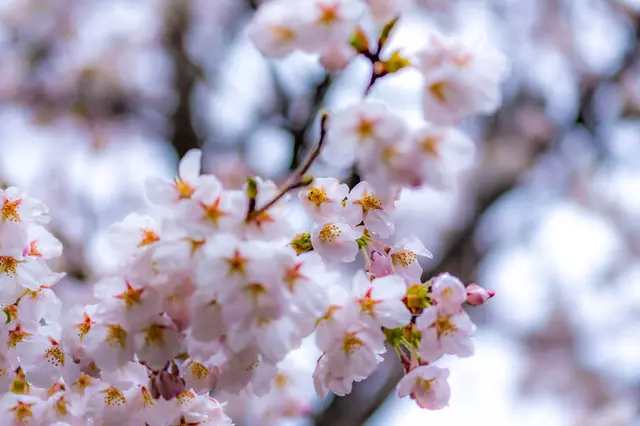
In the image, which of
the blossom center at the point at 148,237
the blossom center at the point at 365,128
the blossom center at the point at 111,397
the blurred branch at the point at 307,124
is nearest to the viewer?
the blossom center at the point at 365,128

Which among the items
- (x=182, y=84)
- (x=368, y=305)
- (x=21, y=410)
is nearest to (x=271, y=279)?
(x=368, y=305)

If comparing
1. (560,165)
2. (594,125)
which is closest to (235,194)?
(594,125)

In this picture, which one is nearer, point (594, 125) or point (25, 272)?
point (25, 272)

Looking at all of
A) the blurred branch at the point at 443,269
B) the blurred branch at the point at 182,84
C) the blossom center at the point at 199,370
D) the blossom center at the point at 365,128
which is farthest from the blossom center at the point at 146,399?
the blurred branch at the point at 182,84

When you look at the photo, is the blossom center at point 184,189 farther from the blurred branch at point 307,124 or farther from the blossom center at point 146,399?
the blurred branch at point 307,124

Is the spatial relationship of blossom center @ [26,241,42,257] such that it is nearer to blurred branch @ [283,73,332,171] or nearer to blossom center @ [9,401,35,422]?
blossom center @ [9,401,35,422]

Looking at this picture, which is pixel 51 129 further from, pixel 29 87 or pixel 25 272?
pixel 25 272

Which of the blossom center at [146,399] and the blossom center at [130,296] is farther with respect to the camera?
the blossom center at [146,399]
